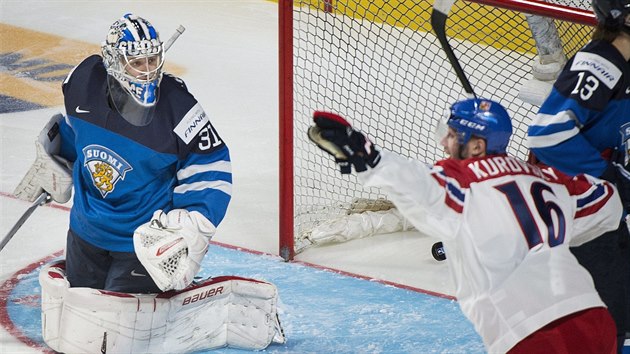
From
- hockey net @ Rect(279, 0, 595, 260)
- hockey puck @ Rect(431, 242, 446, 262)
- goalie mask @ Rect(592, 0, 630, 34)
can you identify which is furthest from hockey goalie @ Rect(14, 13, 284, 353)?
goalie mask @ Rect(592, 0, 630, 34)

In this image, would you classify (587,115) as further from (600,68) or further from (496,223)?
(496,223)

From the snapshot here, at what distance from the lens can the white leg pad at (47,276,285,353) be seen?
350 centimetres

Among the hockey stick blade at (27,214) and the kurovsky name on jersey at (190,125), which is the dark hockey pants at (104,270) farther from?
the kurovsky name on jersey at (190,125)

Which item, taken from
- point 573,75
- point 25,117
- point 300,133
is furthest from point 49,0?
point 573,75

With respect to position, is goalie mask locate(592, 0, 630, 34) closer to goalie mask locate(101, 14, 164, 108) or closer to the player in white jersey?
the player in white jersey

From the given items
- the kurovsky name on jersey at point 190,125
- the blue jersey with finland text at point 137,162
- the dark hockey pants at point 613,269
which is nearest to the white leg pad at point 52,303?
the blue jersey with finland text at point 137,162

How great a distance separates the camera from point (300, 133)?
561 centimetres

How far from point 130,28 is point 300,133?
2188 mm

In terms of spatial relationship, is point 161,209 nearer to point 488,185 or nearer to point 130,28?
point 130,28

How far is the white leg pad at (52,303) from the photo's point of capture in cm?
356

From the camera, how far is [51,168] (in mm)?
3771

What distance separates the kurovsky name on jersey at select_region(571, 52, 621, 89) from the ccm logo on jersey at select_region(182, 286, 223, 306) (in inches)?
50.6

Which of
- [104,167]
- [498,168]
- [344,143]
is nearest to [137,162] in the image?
[104,167]

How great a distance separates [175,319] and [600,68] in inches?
57.4
